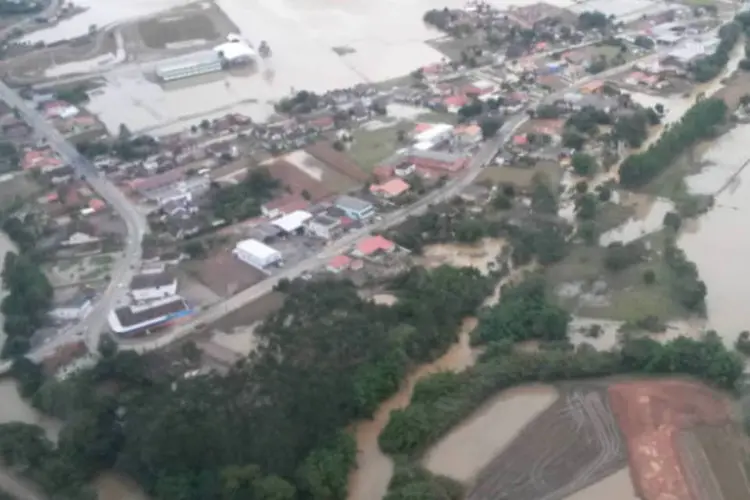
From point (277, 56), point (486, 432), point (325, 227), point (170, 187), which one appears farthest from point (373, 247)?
point (277, 56)

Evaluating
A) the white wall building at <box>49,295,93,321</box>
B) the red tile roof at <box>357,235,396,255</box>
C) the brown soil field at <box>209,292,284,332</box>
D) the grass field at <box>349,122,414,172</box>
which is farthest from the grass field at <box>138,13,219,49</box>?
the brown soil field at <box>209,292,284,332</box>

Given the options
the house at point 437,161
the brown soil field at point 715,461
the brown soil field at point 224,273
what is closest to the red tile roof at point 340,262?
the brown soil field at point 224,273

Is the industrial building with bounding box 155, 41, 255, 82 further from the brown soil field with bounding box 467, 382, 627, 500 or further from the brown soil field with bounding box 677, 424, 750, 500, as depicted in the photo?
the brown soil field with bounding box 677, 424, 750, 500

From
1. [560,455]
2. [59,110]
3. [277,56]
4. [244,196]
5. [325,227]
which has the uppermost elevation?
[560,455]

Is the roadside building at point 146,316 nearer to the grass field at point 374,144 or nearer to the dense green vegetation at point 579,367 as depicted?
the dense green vegetation at point 579,367

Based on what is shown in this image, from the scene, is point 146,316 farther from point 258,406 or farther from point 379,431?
point 379,431

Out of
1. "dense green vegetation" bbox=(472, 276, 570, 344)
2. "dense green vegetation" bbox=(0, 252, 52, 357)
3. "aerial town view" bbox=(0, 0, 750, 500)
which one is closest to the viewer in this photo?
"aerial town view" bbox=(0, 0, 750, 500)
